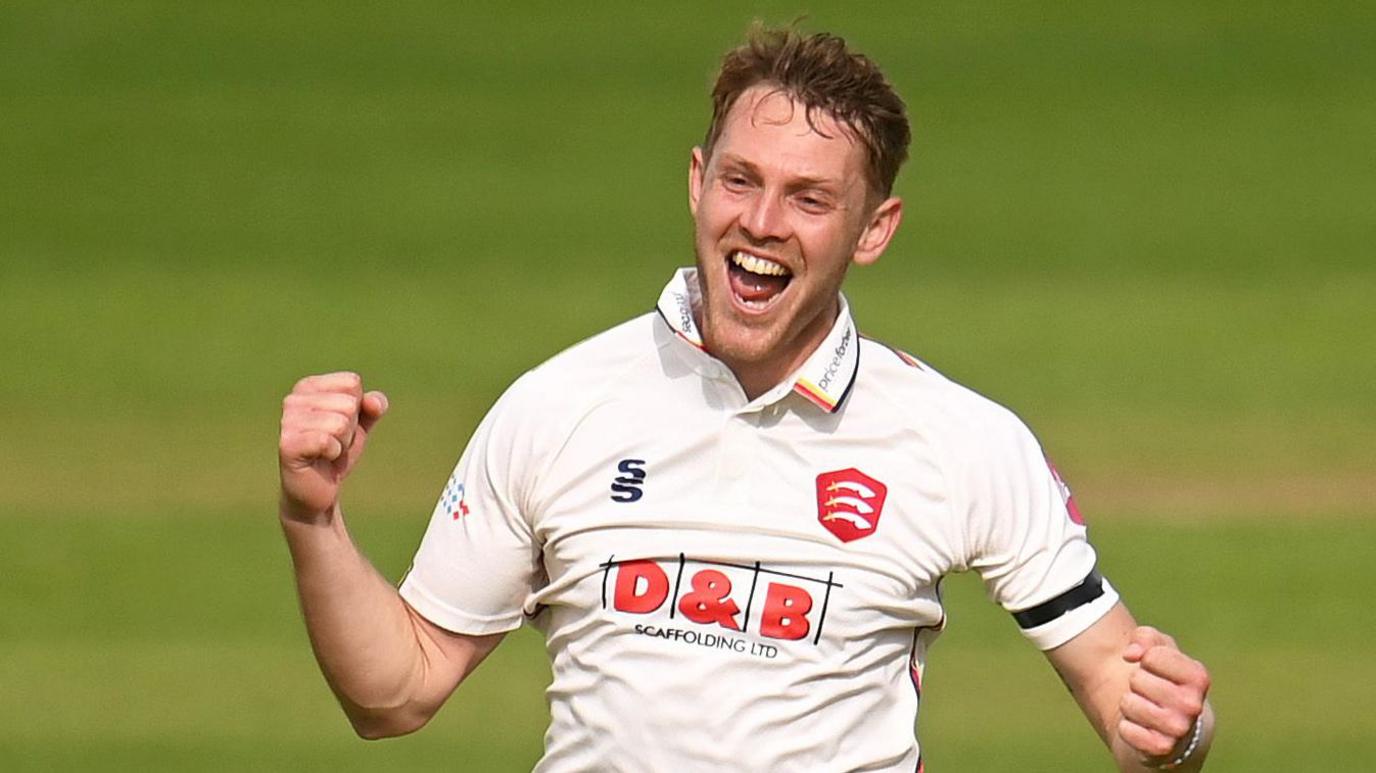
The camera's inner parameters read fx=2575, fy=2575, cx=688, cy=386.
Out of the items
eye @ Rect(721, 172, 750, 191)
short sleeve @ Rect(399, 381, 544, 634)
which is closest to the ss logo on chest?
short sleeve @ Rect(399, 381, 544, 634)

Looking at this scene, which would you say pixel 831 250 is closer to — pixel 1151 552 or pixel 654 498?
pixel 654 498

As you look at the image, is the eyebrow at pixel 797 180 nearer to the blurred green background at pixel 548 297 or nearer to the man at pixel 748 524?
the man at pixel 748 524

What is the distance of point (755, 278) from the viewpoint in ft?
14.2

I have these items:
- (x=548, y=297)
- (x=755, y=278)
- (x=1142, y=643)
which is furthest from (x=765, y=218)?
(x=548, y=297)

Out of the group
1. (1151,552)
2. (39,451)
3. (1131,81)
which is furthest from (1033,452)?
(1131,81)

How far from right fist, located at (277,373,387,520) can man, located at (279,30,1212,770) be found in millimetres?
13

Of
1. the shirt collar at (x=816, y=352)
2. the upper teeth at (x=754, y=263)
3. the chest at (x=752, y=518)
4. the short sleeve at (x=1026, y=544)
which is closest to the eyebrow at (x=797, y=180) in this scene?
the upper teeth at (x=754, y=263)

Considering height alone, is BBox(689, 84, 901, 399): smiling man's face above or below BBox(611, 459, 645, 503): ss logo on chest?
above

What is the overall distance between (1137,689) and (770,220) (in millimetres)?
972

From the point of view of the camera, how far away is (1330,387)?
12.0m

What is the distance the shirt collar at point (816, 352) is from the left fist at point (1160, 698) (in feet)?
2.20

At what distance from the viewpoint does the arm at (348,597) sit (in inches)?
160

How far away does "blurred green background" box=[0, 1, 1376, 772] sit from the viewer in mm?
8961

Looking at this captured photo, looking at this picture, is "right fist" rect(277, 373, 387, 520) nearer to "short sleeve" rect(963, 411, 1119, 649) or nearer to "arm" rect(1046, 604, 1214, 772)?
"short sleeve" rect(963, 411, 1119, 649)
